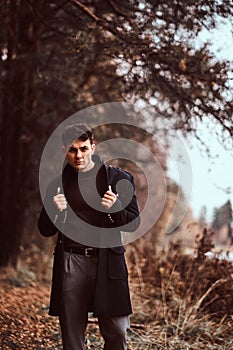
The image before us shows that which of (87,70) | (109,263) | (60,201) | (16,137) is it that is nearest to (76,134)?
(60,201)

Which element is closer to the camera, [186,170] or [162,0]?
[162,0]

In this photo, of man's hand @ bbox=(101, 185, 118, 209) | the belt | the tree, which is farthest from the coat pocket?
the tree

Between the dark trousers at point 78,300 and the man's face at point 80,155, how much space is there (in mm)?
608

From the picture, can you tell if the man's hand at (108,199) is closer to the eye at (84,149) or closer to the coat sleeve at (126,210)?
the coat sleeve at (126,210)

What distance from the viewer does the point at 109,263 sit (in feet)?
12.1

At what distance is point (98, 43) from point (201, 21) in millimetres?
1165

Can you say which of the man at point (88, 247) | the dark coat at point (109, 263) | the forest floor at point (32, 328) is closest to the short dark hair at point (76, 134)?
the man at point (88, 247)

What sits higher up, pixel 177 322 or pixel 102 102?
pixel 102 102

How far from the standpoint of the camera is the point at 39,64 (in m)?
7.65

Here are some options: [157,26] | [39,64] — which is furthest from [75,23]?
[157,26]

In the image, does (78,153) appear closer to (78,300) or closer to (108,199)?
(108,199)

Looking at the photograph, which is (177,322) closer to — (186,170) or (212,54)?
(186,170)

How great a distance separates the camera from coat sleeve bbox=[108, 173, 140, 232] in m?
3.62

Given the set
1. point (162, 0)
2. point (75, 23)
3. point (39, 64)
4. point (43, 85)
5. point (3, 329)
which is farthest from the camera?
point (43, 85)
